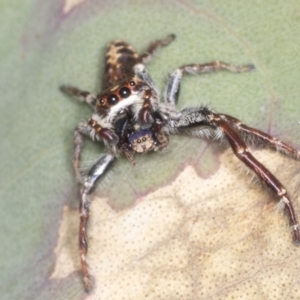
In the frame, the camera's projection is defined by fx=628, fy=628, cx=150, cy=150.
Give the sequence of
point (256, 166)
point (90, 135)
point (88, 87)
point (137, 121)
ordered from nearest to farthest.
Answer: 1. point (256, 166)
2. point (137, 121)
3. point (90, 135)
4. point (88, 87)

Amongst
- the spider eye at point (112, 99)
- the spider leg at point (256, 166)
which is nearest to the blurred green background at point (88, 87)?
the spider leg at point (256, 166)

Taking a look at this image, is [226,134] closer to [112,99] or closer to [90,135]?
[112,99]

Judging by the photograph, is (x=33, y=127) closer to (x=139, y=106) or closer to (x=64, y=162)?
(x=64, y=162)

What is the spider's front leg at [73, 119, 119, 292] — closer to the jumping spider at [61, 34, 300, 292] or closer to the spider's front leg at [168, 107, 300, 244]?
the jumping spider at [61, 34, 300, 292]

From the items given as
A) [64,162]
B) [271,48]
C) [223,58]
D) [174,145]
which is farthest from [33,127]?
[271,48]

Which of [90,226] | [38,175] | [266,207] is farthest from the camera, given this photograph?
[38,175]

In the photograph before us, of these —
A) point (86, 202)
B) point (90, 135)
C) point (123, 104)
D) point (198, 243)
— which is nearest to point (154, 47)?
point (123, 104)

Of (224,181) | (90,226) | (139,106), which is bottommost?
(90,226)
